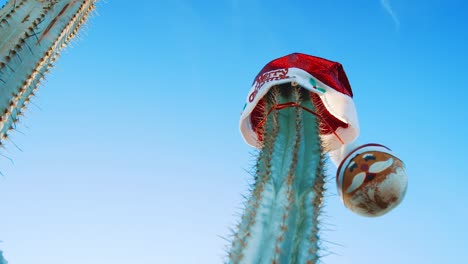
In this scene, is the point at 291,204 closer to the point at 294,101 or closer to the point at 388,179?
the point at 388,179

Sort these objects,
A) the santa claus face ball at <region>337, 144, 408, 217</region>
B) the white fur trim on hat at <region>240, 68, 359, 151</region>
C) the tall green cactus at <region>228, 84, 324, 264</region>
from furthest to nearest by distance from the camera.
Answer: the white fur trim on hat at <region>240, 68, 359, 151</region>
the santa claus face ball at <region>337, 144, 408, 217</region>
the tall green cactus at <region>228, 84, 324, 264</region>

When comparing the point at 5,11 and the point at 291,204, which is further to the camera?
the point at 5,11

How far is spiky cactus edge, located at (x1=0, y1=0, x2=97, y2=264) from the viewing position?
3982 millimetres

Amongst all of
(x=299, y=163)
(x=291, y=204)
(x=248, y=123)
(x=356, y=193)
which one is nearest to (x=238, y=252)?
(x=291, y=204)

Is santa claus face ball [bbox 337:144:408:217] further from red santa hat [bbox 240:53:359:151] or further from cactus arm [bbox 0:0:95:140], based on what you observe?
cactus arm [bbox 0:0:95:140]

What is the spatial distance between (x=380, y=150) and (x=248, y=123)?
1.45m

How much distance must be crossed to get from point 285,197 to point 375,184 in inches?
27.6

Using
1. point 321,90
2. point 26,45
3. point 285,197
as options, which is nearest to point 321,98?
point 321,90

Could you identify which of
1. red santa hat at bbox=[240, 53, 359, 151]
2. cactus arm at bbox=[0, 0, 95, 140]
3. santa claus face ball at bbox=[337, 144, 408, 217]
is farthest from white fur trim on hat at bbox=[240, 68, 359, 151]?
cactus arm at bbox=[0, 0, 95, 140]

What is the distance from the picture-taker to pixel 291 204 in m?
2.91

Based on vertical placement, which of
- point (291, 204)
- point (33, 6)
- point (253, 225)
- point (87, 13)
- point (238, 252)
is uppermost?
point (87, 13)

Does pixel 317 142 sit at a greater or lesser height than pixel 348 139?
lesser

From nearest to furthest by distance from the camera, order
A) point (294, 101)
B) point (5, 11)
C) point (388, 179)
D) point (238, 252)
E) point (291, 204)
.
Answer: point (238, 252)
point (291, 204)
point (388, 179)
point (294, 101)
point (5, 11)

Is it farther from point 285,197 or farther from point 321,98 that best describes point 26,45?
point 285,197
